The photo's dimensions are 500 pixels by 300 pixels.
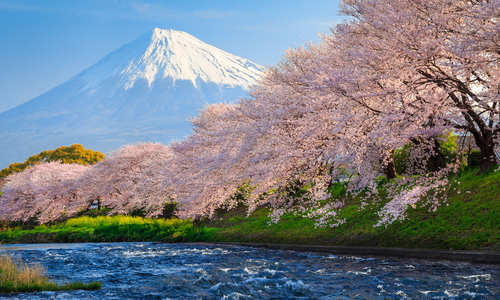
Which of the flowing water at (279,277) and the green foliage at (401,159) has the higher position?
the green foliage at (401,159)

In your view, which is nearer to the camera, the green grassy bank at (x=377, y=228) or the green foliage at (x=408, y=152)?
the green grassy bank at (x=377, y=228)

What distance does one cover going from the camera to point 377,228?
14.8 m

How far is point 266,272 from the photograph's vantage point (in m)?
11.4

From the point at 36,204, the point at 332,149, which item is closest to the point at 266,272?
the point at 332,149

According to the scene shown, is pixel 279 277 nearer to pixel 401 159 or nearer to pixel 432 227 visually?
pixel 432 227

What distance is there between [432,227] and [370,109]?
4.19 metres

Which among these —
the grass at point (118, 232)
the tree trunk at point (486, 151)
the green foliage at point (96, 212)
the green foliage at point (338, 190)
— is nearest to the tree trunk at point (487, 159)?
the tree trunk at point (486, 151)

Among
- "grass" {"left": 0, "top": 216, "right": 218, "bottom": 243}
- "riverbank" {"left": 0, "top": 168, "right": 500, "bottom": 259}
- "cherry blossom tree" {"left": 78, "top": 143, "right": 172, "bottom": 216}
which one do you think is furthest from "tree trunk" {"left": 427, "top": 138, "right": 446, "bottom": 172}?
"cherry blossom tree" {"left": 78, "top": 143, "right": 172, "bottom": 216}

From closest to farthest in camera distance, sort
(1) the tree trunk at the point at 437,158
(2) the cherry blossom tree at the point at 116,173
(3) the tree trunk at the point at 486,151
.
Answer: (3) the tree trunk at the point at 486,151 < (1) the tree trunk at the point at 437,158 < (2) the cherry blossom tree at the point at 116,173

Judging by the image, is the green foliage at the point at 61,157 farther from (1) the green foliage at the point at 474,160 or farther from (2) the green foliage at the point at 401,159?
(1) the green foliage at the point at 474,160

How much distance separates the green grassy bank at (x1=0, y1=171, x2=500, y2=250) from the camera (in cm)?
1238

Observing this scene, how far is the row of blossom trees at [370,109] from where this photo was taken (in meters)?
10.6

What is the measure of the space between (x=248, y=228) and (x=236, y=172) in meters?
4.96

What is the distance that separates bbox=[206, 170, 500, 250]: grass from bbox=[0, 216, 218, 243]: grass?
4908mm
